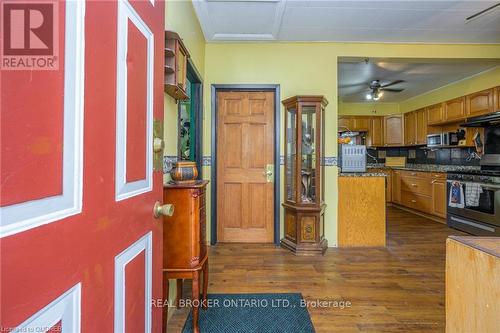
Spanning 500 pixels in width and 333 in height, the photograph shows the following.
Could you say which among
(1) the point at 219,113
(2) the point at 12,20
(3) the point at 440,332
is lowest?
(3) the point at 440,332

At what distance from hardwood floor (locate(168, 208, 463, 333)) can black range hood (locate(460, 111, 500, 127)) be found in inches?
74.2

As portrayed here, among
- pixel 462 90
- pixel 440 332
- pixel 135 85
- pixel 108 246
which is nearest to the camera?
pixel 108 246

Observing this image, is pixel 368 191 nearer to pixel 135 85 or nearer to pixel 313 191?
pixel 313 191

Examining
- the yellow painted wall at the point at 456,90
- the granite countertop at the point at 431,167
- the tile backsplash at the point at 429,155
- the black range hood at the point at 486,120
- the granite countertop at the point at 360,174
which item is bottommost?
the granite countertop at the point at 360,174

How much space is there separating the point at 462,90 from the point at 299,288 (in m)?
5.00

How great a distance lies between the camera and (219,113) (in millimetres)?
3348

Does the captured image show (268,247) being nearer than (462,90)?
Yes

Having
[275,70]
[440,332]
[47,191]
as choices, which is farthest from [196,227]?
[275,70]

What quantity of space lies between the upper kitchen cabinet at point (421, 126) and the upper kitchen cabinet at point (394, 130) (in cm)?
45

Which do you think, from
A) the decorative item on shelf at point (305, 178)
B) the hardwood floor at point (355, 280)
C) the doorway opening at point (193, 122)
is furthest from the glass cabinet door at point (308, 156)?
the doorway opening at point (193, 122)

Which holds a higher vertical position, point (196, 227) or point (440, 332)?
point (196, 227)

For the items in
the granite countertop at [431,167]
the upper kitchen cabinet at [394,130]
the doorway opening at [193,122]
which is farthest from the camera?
the upper kitchen cabinet at [394,130]

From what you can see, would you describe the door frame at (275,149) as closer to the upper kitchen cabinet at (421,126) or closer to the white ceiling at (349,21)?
the white ceiling at (349,21)

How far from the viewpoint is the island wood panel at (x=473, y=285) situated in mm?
841
